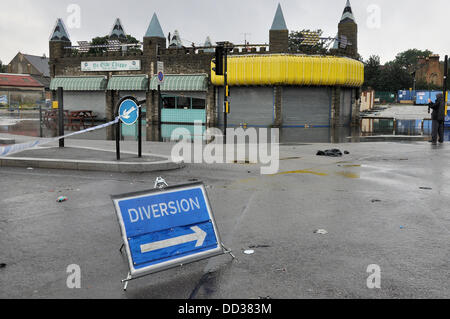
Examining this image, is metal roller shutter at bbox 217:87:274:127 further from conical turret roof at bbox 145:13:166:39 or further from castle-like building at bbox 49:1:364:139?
conical turret roof at bbox 145:13:166:39

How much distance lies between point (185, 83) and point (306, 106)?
10.2 m

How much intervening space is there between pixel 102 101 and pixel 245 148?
2745 cm

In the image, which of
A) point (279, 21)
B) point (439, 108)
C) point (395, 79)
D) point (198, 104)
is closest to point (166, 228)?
point (439, 108)

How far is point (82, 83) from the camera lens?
39.8 metres

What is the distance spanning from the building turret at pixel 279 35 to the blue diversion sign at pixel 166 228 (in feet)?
97.7

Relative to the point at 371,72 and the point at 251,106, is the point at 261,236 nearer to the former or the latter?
the point at 251,106

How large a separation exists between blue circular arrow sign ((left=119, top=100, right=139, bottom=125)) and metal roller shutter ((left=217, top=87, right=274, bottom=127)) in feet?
75.8

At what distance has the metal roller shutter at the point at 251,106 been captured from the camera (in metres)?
34.0

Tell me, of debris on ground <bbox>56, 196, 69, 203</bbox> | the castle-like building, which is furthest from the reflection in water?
debris on ground <bbox>56, 196, 69, 203</bbox>

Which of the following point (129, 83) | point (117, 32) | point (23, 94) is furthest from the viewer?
point (23, 94)

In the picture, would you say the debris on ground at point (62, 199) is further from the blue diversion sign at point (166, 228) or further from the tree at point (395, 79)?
the tree at point (395, 79)
